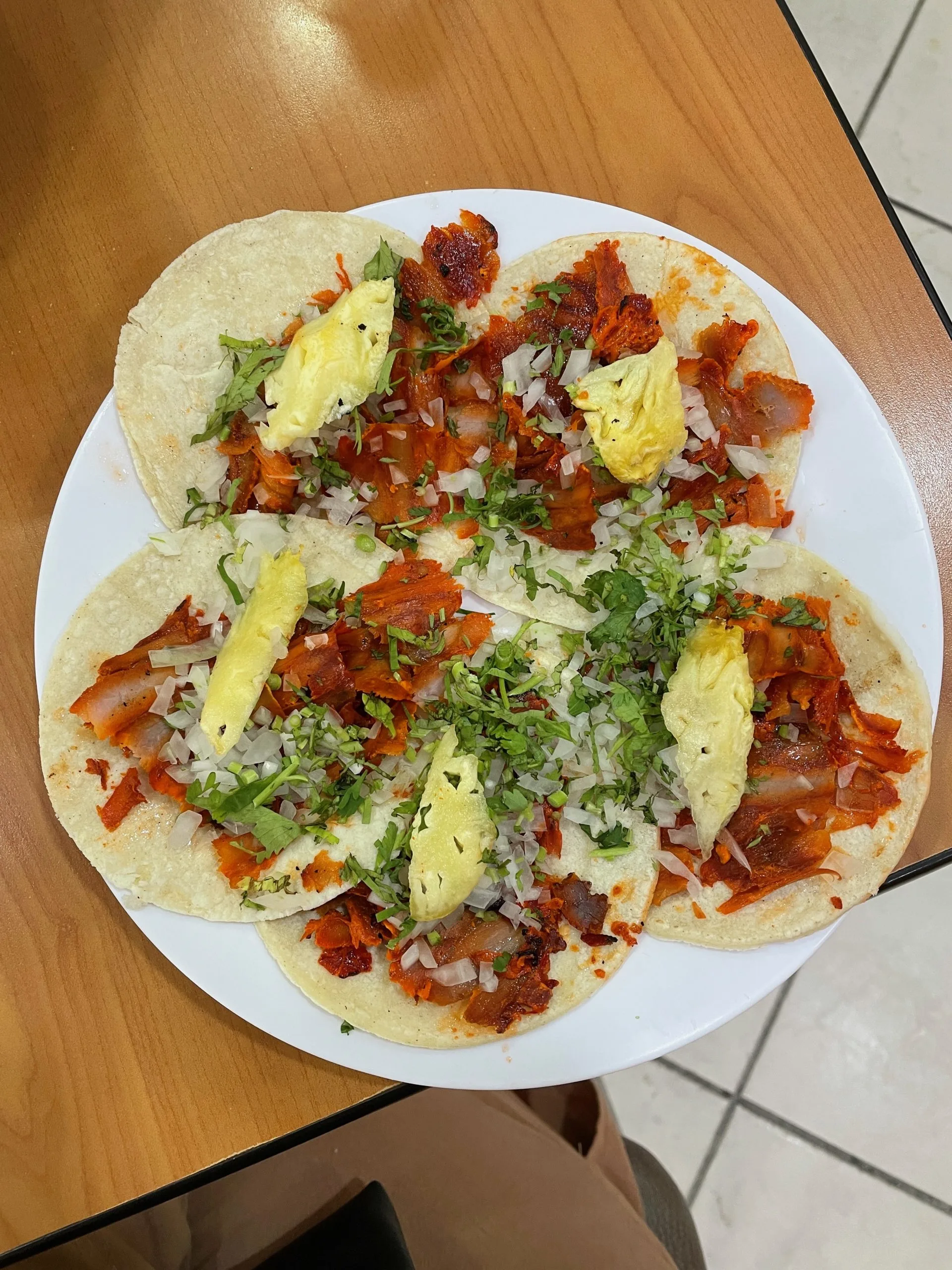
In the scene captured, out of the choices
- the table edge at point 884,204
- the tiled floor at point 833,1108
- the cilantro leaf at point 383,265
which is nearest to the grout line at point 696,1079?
the tiled floor at point 833,1108

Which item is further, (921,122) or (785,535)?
(921,122)

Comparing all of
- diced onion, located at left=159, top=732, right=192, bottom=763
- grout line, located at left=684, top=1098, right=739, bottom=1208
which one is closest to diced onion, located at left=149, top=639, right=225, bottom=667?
diced onion, located at left=159, top=732, right=192, bottom=763

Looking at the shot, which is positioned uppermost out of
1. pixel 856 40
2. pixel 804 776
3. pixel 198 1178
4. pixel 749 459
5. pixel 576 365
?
pixel 856 40

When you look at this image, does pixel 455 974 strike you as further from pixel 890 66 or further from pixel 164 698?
pixel 890 66

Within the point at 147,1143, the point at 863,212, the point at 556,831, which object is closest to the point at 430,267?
the point at 863,212

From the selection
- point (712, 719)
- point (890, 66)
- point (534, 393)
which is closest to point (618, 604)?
point (712, 719)

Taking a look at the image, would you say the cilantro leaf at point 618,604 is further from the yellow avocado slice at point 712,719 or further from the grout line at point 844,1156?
the grout line at point 844,1156
